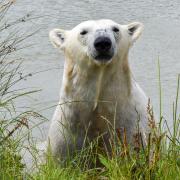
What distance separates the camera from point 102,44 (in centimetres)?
654

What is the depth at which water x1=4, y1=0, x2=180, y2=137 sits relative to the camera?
11.0 m

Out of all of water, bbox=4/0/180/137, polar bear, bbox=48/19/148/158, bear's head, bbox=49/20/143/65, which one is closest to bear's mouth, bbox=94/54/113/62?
bear's head, bbox=49/20/143/65

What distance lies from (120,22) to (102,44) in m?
8.20

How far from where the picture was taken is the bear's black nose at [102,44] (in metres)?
6.53

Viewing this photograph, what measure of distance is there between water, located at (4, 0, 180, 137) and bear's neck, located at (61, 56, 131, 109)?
2.39 m

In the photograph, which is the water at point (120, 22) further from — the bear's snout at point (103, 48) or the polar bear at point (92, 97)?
the bear's snout at point (103, 48)

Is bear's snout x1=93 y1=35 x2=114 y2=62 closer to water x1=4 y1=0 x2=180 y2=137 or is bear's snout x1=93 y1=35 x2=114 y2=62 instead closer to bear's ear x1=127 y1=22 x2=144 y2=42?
bear's ear x1=127 y1=22 x2=144 y2=42

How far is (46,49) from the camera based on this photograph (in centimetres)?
1322

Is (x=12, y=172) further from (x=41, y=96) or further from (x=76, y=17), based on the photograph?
(x=76, y=17)

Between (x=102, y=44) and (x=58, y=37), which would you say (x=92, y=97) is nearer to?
(x=102, y=44)

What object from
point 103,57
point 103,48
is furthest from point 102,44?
point 103,57

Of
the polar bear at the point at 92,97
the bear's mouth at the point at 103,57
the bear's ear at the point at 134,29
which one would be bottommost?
the polar bear at the point at 92,97

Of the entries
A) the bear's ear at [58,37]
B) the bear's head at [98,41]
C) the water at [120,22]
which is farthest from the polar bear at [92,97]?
the water at [120,22]

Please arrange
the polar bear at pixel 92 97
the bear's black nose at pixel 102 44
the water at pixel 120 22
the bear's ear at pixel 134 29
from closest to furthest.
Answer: the bear's black nose at pixel 102 44, the polar bear at pixel 92 97, the bear's ear at pixel 134 29, the water at pixel 120 22
